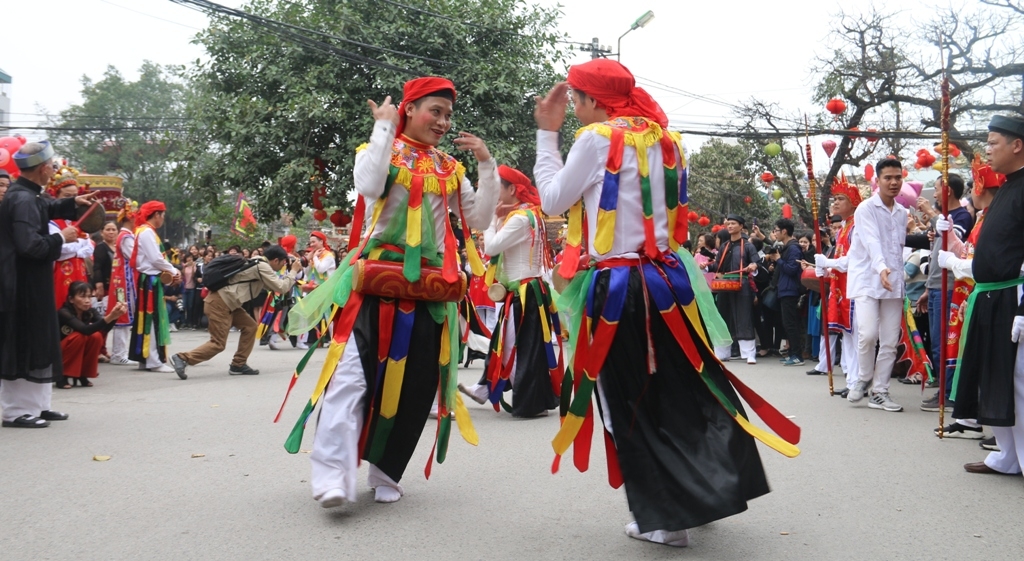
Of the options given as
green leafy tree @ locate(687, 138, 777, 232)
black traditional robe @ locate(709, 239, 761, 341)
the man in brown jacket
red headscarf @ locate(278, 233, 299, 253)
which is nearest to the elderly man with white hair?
the man in brown jacket

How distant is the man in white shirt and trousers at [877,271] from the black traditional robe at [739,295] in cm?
474

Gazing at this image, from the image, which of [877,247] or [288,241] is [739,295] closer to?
[877,247]

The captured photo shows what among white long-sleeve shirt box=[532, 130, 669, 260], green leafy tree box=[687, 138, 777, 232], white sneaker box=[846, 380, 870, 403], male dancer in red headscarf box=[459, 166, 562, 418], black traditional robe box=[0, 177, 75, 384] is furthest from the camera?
green leafy tree box=[687, 138, 777, 232]

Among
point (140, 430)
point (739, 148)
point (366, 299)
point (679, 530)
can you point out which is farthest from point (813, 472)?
point (739, 148)

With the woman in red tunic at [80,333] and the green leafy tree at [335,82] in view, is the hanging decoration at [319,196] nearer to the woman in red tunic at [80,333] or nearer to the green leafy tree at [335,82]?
the green leafy tree at [335,82]

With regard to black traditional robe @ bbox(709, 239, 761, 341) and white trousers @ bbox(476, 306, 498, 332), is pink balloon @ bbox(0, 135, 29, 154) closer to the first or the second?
white trousers @ bbox(476, 306, 498, 332)

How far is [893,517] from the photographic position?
4.37 metres

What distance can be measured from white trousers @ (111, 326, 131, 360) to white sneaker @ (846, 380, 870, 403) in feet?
29.4

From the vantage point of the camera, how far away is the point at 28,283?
6824 millimetres

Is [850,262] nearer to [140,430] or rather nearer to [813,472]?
[813,472]

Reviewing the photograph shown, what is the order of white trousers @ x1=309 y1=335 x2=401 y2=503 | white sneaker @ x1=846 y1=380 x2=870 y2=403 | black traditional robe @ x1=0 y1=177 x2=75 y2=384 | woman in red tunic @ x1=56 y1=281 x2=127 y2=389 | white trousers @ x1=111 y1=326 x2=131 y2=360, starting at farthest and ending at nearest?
white trousers @ x1=111 y1=326 x2=131 y2=360 → woman in red tunic @ x1=56 y1=281 x2=127 y2=389 → white sneaker @ x1=846 y1=380 x2=870 y2=403 → black traditional robe @ x1=0 y1=177 x2=75 y2=384 → white trousers @ x1=309 y1=335 x2=401 y2=503

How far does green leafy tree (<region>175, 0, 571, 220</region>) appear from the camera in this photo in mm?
18172

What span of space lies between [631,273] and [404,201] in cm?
128

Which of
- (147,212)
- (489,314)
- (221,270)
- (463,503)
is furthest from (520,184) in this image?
(147,212)
